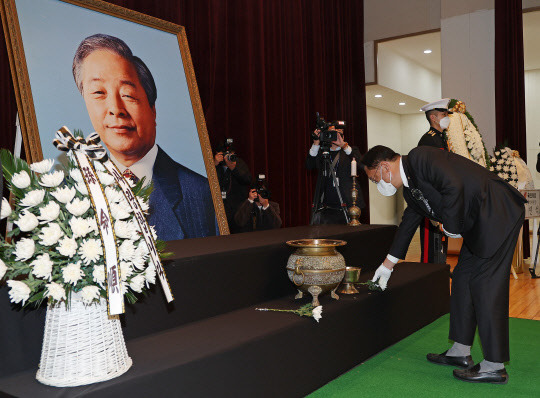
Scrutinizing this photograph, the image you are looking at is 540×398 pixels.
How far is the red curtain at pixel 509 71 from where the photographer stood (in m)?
6.19

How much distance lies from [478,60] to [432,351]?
477 centimetres

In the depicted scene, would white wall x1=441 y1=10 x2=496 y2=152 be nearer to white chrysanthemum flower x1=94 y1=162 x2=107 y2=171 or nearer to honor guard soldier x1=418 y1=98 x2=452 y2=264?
honor guard soldier x1=418 y1=98 x2=452 y2=264

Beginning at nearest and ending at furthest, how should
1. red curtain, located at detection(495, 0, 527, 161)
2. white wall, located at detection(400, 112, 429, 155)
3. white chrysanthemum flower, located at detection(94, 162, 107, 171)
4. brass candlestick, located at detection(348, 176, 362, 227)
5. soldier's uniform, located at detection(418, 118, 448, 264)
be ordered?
white chrysanthemum flower, located at detection(94, 162, 107, 171) → brass candlestick, located at detection(348, 176, 362, 227) → soldier's uniform, located at detection(418, 118, 448, 264) → red curtain, located at detection(495, 0, 527, 161) → white wall, located at detection(400, 112, 429, 155)

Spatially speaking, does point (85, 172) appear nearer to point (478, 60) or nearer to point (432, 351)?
point (432, 351)

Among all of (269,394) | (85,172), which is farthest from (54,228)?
(269,394)

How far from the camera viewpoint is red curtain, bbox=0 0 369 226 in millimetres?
4500

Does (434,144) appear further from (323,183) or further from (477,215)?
(477,215)

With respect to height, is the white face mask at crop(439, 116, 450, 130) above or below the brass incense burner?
above

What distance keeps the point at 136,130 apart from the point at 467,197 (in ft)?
6.55

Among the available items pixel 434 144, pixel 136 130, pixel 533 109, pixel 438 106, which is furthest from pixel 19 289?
pixel 533 109

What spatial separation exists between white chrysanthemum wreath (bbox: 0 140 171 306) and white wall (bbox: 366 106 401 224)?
8831 mm

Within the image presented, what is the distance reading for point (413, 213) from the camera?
2.65 m

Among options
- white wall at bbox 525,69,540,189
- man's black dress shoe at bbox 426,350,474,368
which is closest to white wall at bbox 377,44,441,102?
white wall at bbox 525,69,540,189

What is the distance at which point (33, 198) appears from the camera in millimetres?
1356
